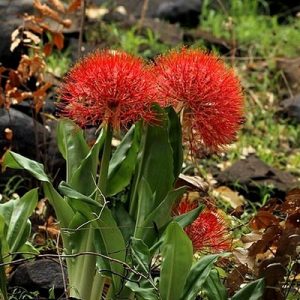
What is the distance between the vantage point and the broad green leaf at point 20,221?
2652mm

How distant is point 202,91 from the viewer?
7.80 feet

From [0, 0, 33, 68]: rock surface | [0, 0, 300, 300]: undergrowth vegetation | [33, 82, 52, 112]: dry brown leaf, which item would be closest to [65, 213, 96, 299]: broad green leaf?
[0, 0, 300, 300]: undergrowth vegetation

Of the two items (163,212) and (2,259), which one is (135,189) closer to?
(163,212)

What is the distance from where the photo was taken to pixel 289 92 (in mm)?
6184

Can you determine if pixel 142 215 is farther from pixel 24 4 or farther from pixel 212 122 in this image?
pixel 24 4

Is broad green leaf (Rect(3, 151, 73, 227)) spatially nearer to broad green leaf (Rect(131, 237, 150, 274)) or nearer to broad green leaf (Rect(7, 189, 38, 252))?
broad green leaf (Rect(7, 189, 38, 252))

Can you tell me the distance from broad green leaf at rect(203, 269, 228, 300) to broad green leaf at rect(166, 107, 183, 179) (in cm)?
33

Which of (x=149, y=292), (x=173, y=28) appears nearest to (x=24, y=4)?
(x=173, y=28)

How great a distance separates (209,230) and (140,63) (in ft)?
1.95

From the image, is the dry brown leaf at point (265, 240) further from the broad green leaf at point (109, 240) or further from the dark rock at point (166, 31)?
the dark rock at point (166, 31)

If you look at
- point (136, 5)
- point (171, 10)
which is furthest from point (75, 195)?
point (136, 5)

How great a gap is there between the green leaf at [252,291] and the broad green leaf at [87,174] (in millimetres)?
561

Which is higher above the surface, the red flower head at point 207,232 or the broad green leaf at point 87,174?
the broad green leaf at point 87,174

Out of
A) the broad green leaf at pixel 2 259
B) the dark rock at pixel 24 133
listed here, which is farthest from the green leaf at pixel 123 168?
the dark rock at pixel 24 133
